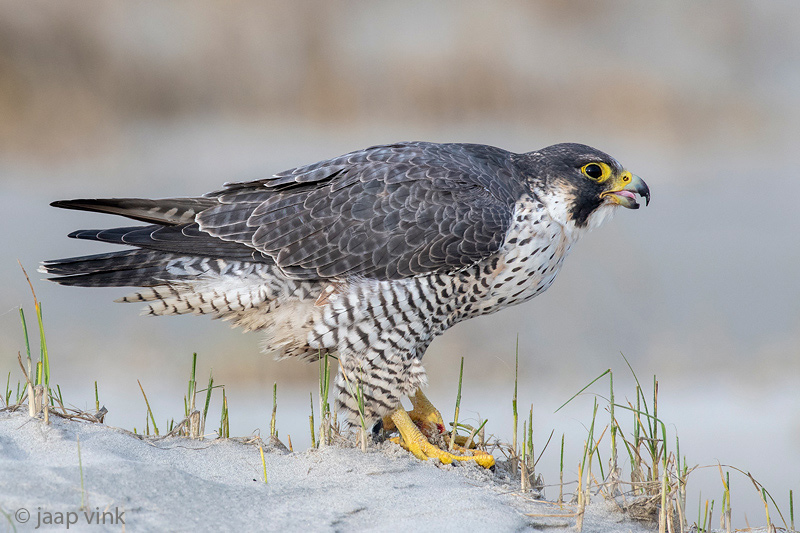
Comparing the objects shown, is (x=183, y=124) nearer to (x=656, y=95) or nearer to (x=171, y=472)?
(x=656, y=95)

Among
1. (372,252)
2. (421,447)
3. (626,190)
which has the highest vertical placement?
(626,190)

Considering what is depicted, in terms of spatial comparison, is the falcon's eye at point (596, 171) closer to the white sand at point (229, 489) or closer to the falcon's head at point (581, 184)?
the falcon's head at point (581, 184)

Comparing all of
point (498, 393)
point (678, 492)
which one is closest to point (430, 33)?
point (498, 393)

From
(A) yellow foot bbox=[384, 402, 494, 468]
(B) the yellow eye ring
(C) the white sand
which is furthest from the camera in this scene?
(B) the yellow eye ring

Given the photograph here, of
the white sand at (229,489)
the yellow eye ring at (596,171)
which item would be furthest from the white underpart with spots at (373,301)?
the white sand at (229,489)

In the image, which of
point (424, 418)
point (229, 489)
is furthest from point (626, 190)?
point (229, 489)

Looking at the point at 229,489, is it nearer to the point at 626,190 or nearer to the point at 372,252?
the point at 372,252

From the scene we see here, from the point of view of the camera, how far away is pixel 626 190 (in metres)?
4.41

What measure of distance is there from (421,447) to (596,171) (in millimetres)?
1602

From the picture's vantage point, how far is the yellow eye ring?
4.36 meters

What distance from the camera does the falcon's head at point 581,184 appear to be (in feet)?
14.1

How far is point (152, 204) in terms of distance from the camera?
14.1ft

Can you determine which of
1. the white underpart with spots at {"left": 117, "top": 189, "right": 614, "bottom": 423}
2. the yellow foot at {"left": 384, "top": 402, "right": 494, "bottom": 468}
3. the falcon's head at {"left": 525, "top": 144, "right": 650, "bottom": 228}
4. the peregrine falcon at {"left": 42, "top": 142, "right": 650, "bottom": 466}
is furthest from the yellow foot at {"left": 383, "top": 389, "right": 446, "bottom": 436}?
the falcon's head at {"left": 525, "top": 144, "right": 650, "bottom": 228}

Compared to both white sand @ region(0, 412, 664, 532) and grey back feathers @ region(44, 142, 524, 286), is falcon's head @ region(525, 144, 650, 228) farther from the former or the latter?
white sand @ region(0, 412, 664, 532)
